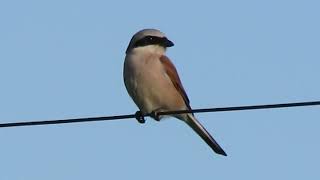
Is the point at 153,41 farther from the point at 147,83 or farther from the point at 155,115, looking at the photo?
the point at 155,115

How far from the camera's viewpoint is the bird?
26.7 ft

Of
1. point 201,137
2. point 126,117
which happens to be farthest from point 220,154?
point 126,117

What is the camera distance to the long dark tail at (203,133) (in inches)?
325

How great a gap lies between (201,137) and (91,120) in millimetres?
2486

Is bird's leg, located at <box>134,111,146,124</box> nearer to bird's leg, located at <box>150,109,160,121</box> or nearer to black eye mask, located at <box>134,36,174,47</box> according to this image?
bird's leg, located at <box>150,109,160,121</box>

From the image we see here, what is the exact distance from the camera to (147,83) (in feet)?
26.7

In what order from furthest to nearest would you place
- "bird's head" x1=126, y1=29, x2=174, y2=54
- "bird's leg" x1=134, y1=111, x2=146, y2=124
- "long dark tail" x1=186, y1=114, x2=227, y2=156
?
"bird's head" x1=126, y1=29, x2=174, y2=54 < "long dark tail" x1=186, y1=114, x2=227, y2=156 < "bird's leg" x1=134, y1=111, x2=146, y2=124

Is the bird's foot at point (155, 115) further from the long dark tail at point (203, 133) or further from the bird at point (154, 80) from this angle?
the long dark tail at point (203, 133)

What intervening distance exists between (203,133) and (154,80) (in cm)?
69

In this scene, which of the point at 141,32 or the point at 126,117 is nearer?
the point at 126,117

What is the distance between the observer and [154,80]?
26.9 ft

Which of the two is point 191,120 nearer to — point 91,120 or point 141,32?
point 141,32

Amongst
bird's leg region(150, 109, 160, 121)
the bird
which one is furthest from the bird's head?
bird's leg region(150, 109, 160, 121)

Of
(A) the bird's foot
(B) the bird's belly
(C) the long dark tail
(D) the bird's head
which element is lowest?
(C) the long dark tail
